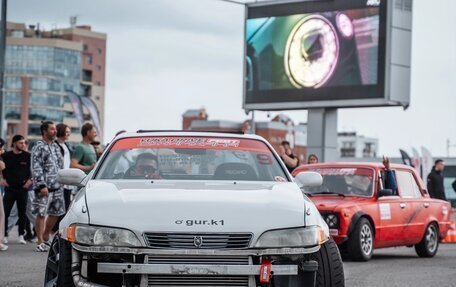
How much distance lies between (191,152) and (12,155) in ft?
28.6

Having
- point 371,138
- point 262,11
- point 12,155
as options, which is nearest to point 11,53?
point 371,138

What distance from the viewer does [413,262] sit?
15938 mm

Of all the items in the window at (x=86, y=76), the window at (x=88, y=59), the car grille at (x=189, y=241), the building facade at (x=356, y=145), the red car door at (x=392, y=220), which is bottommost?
the building facade at (x=356, y=145)

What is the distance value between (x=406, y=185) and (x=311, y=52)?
22.1 m

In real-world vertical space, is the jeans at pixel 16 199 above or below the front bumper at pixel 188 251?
below

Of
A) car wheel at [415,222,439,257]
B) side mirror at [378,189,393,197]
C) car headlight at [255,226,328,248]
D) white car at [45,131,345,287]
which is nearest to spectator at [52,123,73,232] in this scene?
side mirror at [378,189,393,197]

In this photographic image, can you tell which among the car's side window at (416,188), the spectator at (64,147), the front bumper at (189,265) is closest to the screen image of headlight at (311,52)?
the car's side window at (416,188)

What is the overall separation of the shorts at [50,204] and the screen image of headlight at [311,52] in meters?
24.1

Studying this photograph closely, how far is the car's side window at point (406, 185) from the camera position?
56.4 ft

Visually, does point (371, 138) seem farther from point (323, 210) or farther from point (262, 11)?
point (323, 210)

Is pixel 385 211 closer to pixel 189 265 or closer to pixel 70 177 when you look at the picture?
pixel 70 177

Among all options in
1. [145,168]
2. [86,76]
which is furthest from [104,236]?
[86,76]

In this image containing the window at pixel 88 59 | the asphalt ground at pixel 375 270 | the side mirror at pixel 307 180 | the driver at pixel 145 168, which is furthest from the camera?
the window at pixel 88 59

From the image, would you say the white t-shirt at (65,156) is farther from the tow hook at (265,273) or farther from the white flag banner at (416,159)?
the white flag banner at (416,159)
